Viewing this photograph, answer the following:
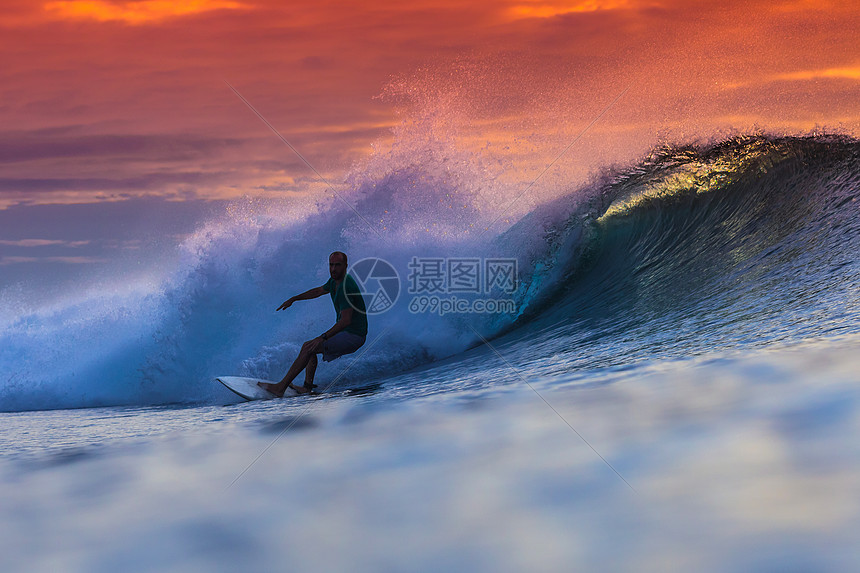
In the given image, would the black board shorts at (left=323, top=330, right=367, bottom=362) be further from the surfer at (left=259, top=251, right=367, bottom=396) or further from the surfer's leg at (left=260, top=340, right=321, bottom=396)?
the surfer's leg at (left=260, top=340, right=321, bottom=396)

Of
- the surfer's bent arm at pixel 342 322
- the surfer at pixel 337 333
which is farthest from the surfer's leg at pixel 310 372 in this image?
the surfer's bent arm at pixel 342 322

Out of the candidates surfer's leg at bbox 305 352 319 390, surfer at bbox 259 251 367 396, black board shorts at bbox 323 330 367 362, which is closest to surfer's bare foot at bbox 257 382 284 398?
surfer at bbox 259 251 367 396

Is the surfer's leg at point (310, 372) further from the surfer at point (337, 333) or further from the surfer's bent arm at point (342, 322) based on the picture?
the surfer's bent arm at point (342, 322)

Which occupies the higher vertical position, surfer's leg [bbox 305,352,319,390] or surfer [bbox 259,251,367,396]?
surfer [bbox 259,251,367,396]

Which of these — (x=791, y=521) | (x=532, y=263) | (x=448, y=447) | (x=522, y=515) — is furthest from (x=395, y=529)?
(x=532, y=263)

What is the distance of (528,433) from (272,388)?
3062mm

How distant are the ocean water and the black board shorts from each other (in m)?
0.58

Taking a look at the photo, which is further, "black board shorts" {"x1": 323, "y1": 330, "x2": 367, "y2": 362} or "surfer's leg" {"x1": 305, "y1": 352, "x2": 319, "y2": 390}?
"black board shorts" {"x1": 323, "y1": 330, "x2": 367, "y2": 362}

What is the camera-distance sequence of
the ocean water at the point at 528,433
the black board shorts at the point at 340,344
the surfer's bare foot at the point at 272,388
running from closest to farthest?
the ocean water at the point at 528,433 → the surfer's bare foot at the point at 272,388 → the black board shorts at the point at 340,344

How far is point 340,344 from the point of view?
5598 millimetres

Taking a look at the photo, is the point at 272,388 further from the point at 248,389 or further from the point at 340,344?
the point at 340,344

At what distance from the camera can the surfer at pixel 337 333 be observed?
5457mm

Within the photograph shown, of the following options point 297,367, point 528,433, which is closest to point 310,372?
point 297,367

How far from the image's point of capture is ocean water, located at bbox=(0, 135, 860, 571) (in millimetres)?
2086
